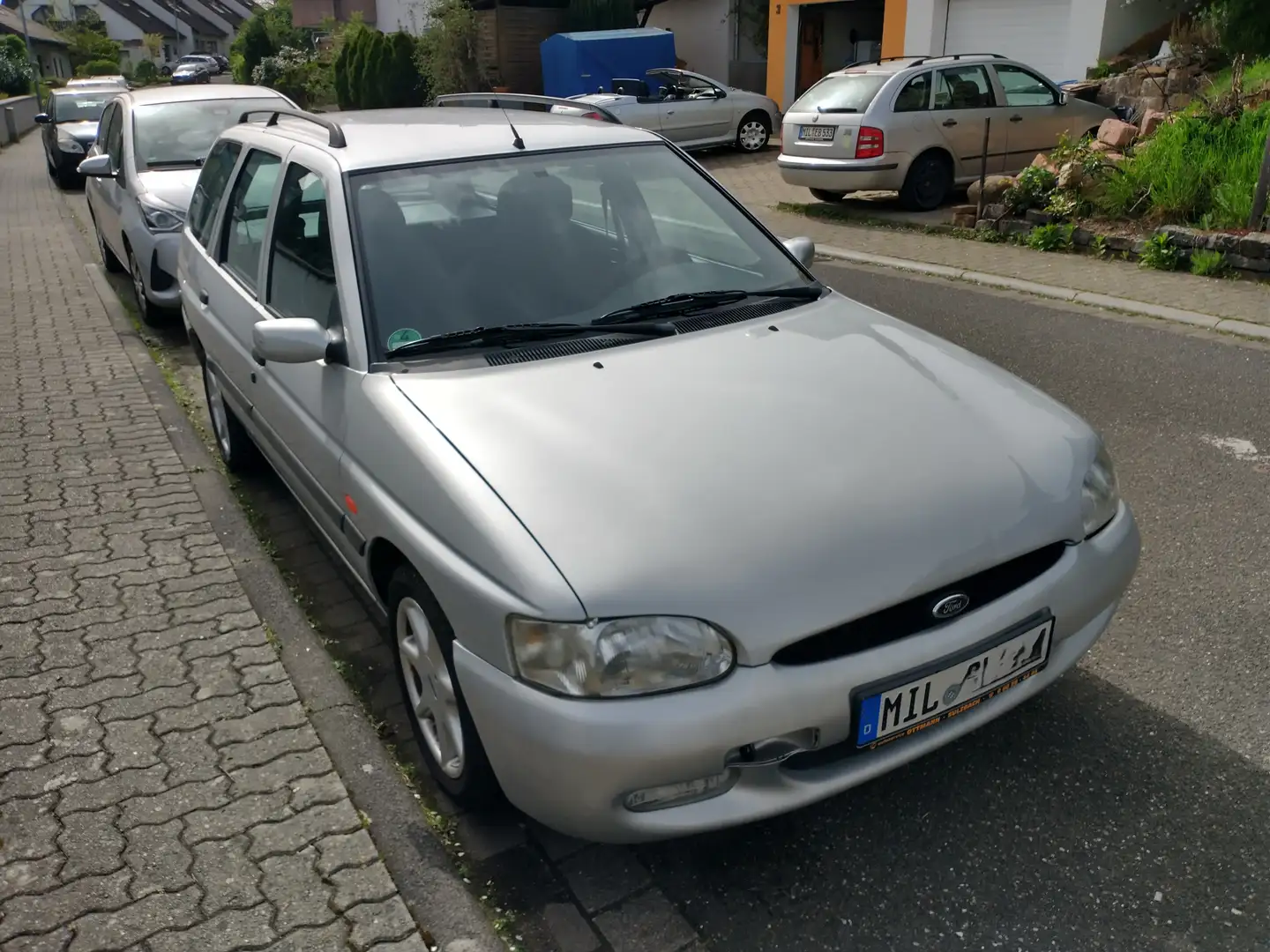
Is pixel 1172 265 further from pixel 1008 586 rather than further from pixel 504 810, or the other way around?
pixel 504 810

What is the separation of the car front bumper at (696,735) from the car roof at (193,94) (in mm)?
8067

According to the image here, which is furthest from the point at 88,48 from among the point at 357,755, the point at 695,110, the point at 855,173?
the point at 357,755

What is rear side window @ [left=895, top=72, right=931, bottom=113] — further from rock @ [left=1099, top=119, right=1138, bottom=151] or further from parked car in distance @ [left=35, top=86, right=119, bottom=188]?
parked car in distance @ [left=35, top=86, right=119, bottom=188]

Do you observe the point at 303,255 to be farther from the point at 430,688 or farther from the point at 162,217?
the point at 162,217

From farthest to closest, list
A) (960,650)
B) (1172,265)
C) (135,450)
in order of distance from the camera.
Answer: (1172,265) → (135,450) → (960,650)

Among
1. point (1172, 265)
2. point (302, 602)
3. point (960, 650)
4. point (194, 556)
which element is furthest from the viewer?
point (1172, 265)

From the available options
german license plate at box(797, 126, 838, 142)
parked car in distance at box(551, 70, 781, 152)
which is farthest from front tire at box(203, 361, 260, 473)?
parked car in distance at box(551, 70, 781, 152)

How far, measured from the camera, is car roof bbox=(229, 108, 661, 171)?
12.0 feet

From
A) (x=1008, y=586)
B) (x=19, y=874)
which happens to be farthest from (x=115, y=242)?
(x=1008, y=586)

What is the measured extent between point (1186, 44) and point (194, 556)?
50.6 feet

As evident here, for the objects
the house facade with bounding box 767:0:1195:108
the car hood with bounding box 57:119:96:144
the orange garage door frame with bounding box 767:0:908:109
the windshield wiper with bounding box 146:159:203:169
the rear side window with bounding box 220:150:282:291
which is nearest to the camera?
the rear side window with bounding box 220:150:282:291

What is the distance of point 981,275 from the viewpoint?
934 centimetres

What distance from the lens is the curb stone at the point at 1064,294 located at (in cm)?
739

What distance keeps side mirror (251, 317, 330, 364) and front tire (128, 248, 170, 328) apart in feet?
18.8
